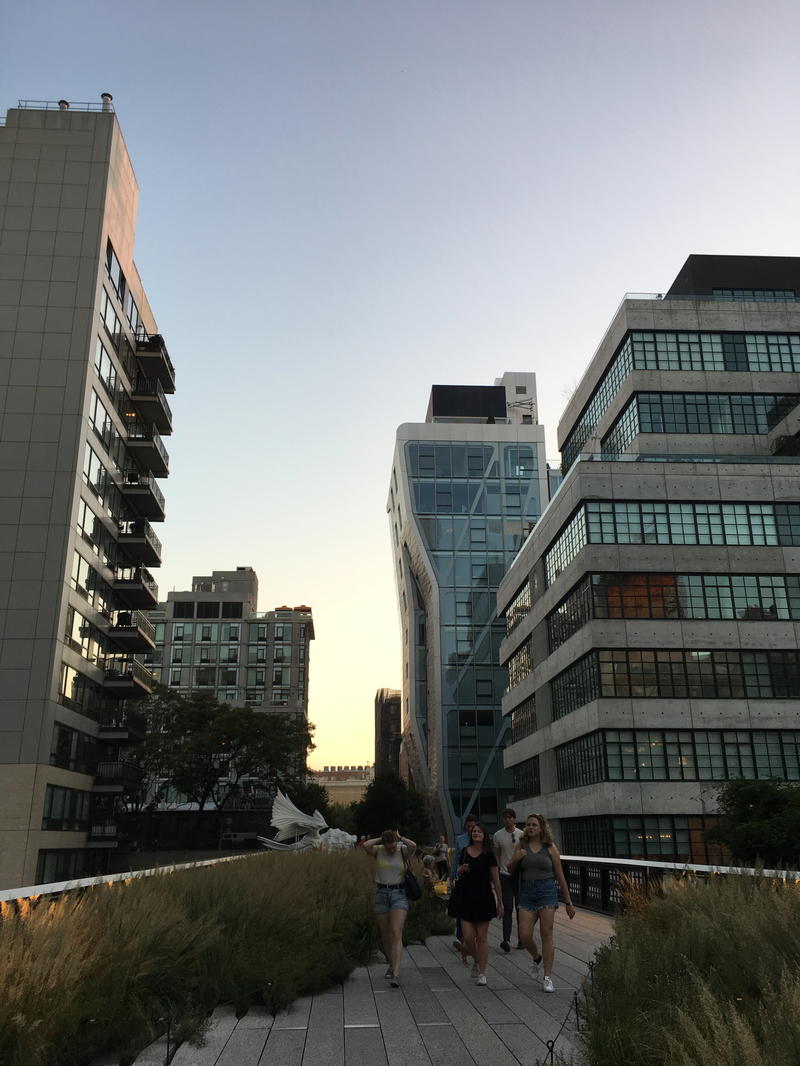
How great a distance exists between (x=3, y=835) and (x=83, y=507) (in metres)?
15.6

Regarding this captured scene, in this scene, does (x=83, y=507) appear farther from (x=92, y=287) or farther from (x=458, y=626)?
(x=458, y=626)

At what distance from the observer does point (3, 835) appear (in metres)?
38.1

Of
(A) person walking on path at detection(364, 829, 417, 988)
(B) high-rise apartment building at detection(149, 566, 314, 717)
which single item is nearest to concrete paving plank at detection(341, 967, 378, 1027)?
(A) person walking on path at detection(364, 829, 417, 988)

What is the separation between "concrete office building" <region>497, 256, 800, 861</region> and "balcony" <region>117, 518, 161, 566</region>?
2308 cm

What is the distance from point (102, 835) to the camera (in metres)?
47.1

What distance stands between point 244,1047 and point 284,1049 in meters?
0.33

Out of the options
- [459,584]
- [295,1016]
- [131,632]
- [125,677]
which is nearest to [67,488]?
[131,632]

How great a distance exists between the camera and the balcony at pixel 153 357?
5484 cm

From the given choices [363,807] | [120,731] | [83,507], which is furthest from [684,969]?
[363,807]

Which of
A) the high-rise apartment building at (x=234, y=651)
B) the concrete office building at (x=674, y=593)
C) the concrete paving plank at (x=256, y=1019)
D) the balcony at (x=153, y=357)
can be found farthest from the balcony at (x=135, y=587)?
the high-rise apartment building at (x=234, y=651)

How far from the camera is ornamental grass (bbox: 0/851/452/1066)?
651cm

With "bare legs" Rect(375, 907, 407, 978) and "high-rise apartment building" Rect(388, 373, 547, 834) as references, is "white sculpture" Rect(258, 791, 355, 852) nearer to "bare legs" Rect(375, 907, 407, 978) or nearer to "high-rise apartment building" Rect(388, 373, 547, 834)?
"bare legs" Rect(375, 907, 407, 978)

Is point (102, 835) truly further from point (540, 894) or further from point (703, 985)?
point (703, 985)

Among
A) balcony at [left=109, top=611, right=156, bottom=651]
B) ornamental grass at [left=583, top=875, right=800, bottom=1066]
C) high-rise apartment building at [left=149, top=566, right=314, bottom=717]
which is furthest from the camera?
high-rise apartment building at [left=149, top=566, right=314, bottom=717]
